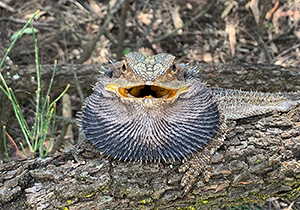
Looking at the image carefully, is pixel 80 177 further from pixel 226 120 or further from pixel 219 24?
pixel 219 24

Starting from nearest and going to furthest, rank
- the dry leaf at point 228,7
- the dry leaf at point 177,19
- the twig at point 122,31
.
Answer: the twig at point 122,31, the dry leaf at point 177,19, the dry leaf at point 228,7

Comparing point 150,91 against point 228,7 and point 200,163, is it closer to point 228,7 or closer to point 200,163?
point 200,163

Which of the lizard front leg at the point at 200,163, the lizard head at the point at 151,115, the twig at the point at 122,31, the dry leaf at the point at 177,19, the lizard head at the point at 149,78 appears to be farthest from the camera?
the dry leaf at the point at 177,19

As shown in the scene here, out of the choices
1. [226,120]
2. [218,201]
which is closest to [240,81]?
[226,120]

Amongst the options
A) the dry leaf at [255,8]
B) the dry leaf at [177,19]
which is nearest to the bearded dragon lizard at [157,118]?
the dry leaf at [177,19]

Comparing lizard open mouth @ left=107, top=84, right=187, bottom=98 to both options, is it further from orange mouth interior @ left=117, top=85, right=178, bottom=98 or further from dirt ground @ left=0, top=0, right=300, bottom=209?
dirt ground @ left=0, top=0, right=300, bottom=209

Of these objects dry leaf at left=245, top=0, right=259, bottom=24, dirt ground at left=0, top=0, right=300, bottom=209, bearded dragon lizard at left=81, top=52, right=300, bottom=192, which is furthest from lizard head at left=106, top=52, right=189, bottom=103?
dry leaf at left=245, top=0, right=259, bottom=24

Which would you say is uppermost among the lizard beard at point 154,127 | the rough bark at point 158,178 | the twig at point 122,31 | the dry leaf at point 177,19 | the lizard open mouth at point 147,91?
the dry leaf at point 177,19

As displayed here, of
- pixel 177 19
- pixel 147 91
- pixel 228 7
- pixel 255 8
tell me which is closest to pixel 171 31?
pixel 177 19

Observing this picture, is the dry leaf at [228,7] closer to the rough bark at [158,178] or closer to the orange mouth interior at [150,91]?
the rough bark at [158,178]
